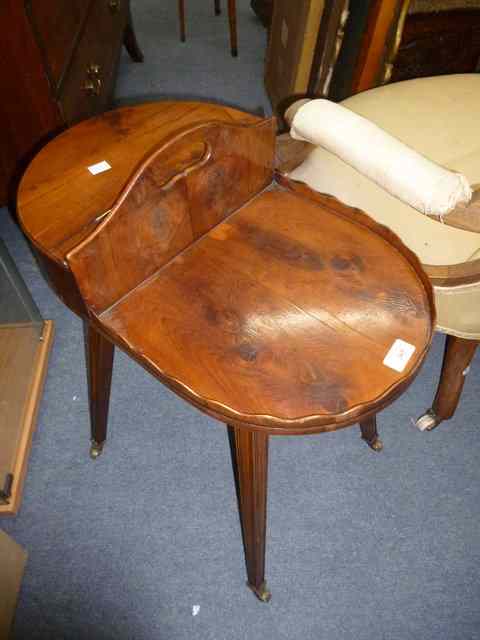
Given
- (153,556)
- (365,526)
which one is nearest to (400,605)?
(365,526)

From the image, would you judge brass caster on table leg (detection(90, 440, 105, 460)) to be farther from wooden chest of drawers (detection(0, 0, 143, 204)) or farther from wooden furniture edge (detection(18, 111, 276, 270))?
wooden chest of drawers (detection(0, 0, 143, 204))

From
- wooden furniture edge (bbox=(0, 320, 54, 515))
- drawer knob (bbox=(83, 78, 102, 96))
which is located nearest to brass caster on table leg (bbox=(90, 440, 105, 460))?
wooden furniture edge (bbox=(0, 320, 54, 515))

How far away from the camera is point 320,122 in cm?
95

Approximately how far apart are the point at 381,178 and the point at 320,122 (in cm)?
18

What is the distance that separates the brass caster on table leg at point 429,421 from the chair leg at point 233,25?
7.53 feet

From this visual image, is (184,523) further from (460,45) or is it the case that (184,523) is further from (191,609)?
(460,45)

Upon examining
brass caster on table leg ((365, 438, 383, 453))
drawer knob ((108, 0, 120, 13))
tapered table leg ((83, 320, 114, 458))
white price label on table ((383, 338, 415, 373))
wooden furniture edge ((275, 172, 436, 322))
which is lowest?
brass caster on table leg ((365, 438, 383, 453))

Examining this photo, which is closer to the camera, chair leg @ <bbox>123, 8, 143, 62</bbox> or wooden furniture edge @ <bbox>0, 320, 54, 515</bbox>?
wooden furniture edge @ <bbox>0, 320, 54, 515</bbox>

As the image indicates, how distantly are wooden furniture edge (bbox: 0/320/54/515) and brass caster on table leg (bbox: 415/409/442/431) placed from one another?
1.05 metres

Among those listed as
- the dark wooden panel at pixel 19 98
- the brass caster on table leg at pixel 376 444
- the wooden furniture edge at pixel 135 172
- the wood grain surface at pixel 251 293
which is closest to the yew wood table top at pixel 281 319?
the wood grain surface at pixel 251 293

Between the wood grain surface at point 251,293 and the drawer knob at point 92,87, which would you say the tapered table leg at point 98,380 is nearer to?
the wood grain surface at point 251,293

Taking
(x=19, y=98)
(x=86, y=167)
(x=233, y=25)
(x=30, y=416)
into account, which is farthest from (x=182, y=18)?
(x=30, y=416)

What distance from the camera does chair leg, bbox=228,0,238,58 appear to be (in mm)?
2519

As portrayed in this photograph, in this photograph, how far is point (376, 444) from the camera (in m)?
1.28
